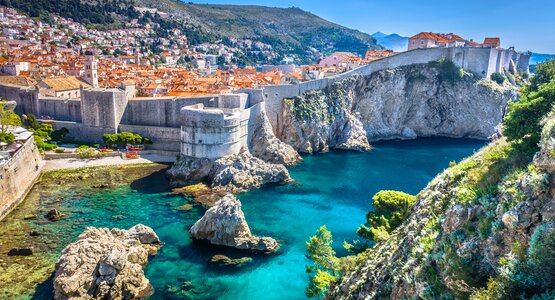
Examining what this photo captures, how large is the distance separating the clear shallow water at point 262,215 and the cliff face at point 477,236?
28.3ft

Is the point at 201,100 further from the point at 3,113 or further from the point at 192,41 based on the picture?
the point at 192,41

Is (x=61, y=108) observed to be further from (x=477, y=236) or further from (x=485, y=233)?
(x=485, y=233)

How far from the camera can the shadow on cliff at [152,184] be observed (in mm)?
28388

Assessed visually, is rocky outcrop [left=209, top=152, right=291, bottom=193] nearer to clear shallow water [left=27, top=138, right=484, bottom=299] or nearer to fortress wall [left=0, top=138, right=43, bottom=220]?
clear shallow water [left=27, top=138, right=484, bottom=299]

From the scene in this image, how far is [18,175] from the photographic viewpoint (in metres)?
26.0

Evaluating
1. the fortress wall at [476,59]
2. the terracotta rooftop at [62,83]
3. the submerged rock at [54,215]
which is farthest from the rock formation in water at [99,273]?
the fortress wall at [476,59]

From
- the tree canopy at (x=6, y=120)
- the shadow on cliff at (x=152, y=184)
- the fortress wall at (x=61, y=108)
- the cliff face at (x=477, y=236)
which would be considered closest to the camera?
the cliff face at (x=477, y=236)

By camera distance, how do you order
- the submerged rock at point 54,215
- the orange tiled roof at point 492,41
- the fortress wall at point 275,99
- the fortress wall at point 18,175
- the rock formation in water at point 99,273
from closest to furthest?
the rock formation in water at point 99,273 < the submerged rock at point 54,215 < the fortress wall at point 18,175 < the fortress wall at point 275,99 < the orange tiled roof at point 492,41

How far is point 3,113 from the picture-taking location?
102ft

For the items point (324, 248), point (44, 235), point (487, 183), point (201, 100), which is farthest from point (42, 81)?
point (487, 183)

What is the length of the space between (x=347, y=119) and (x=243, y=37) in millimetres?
95946

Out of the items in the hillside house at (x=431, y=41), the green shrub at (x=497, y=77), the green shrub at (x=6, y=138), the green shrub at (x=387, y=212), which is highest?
the hillside house at (x=431, y=41)

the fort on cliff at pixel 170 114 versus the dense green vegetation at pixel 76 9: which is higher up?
the dense green vegetation at pixel 76 9

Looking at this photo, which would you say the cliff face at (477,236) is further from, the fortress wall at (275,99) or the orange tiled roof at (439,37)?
the orange tiled roof at (439,37)
